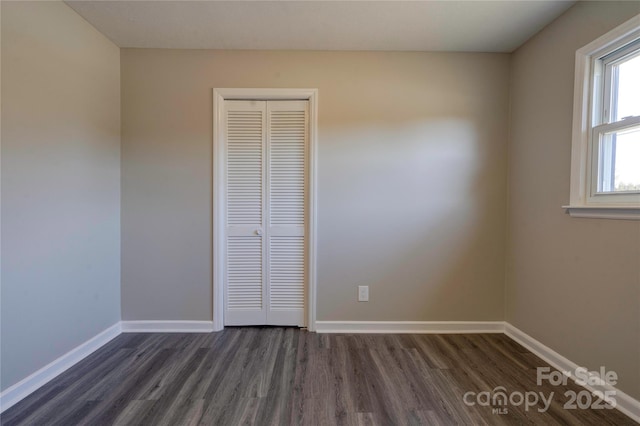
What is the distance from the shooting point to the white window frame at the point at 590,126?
143cm

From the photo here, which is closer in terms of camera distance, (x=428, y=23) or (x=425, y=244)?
(x=428, y=23)

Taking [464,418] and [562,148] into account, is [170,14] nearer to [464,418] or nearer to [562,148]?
[562,148]

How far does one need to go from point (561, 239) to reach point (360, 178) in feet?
4.78

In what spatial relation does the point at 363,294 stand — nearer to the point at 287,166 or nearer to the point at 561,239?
the point at 287,166

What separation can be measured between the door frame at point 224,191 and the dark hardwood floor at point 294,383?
282 mm

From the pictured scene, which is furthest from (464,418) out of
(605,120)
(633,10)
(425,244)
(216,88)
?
(216,88)

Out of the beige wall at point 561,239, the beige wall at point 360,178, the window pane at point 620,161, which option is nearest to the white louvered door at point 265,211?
the beige wall at point 360,178

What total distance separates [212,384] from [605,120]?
114 inches

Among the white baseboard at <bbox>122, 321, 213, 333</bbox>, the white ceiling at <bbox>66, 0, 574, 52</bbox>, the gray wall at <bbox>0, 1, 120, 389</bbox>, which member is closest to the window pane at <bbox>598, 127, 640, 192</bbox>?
the white ceiling at <bbox>66, 0, 574, 52</bbox>

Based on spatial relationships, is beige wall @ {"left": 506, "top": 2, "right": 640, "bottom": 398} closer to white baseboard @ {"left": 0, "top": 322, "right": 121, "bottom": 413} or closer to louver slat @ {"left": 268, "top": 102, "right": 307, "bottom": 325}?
louver slat @ {"left": 268, "top": 102, "right": 307, "bottom": 325}

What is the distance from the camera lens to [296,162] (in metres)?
2.22

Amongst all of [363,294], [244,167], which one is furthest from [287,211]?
[363,294]

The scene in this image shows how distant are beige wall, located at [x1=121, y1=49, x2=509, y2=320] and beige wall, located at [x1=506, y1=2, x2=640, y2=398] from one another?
156 millimetres

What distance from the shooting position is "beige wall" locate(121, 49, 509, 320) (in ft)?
7.07
